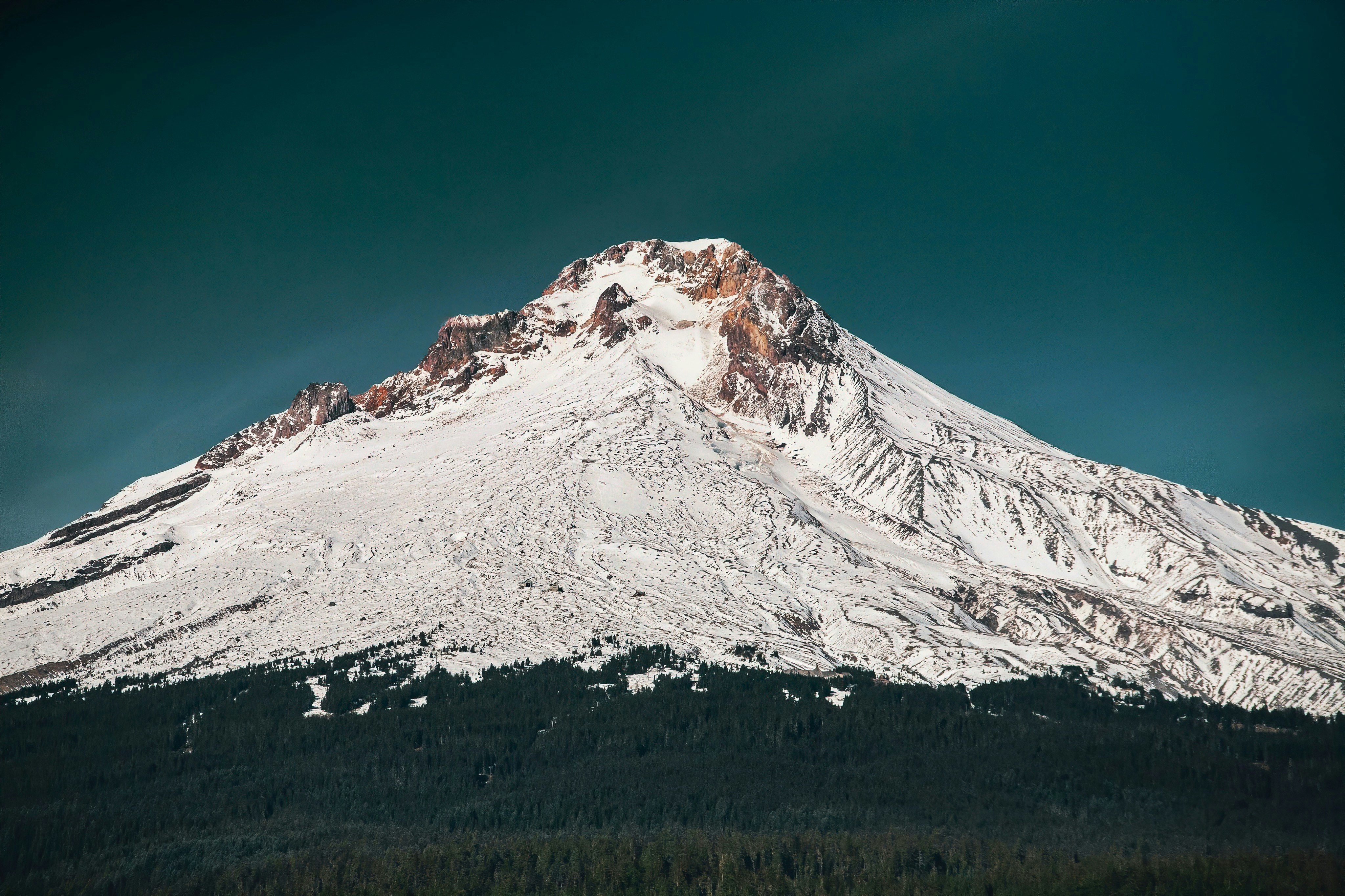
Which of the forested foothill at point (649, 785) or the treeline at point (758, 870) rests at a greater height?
the forested foothill at point (649, 785)

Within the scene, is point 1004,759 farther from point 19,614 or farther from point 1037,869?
point 19,614

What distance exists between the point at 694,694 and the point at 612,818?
24614 mm

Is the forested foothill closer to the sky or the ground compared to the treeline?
closer to the sky

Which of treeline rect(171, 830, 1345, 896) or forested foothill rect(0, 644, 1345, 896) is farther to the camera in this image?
forested foothill rect(0, 644, 1345, 896)

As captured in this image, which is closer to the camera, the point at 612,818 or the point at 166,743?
the point at 612,818

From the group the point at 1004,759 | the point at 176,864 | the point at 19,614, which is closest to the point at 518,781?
the point at 176,864

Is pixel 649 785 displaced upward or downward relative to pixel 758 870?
upward

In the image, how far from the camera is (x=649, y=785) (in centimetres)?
13088

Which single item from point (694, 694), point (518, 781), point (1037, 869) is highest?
point (694, 694)

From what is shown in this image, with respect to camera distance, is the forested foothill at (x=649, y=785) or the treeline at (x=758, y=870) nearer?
the treeline at (x=758, y=870)

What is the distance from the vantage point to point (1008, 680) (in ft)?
511

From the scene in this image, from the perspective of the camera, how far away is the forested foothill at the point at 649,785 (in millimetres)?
109312

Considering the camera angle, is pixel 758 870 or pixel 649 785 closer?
pixel 758 870

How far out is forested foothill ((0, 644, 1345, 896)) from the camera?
10931 centimetres
